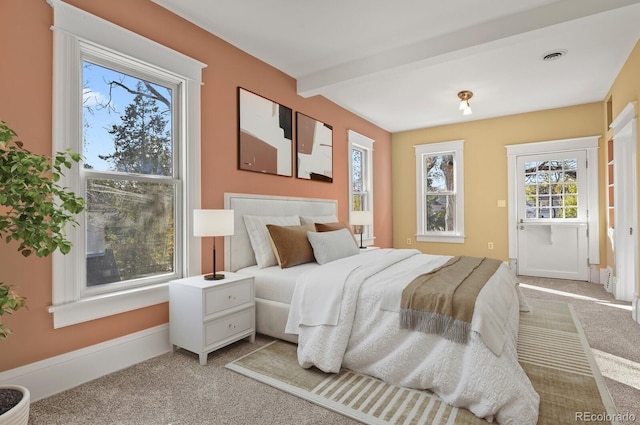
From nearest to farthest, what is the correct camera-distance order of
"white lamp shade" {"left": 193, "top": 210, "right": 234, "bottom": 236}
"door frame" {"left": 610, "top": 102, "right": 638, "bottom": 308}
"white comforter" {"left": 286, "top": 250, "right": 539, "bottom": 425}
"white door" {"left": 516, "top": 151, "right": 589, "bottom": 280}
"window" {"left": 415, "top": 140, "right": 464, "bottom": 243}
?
1. "white comforter" {"left": 286, "top": 250, "right": 539, "bottom": 425}
2. "white lamp shade" {"left": 193, "top": 210, "right": 234, "bottom": 236}
3. "door frame" {"left": 610, "top": 102, "right": 638, "bottom": 308}
4. "white door" {"left": 516, "top": 151, "right": 589, "bottom": 280}
5. "window" {"left": 415, "top": 140, "right": 464, "bottom": 243}

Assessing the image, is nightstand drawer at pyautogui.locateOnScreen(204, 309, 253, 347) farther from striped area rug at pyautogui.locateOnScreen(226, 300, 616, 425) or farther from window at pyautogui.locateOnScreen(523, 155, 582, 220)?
window at pyautogui.locateOnScreen(523, 155, 582, 220)

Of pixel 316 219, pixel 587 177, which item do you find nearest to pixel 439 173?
pixel 587 177

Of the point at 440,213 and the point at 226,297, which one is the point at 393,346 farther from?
the point at 440,213

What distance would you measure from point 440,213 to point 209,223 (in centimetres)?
505

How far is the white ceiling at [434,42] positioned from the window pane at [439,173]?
1699 mm

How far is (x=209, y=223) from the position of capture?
8.47 feet

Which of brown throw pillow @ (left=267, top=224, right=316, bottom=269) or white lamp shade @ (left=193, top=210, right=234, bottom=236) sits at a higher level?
white lamp shade @ (left=193, top=210, right=234, bottom=236)

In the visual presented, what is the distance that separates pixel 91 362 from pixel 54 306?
0.47 m

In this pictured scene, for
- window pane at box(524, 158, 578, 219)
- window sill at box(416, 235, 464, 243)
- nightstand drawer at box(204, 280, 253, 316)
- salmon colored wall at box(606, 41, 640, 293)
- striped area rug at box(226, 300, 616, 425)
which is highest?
salmon colored wall at box(606, 41, 640, 293)

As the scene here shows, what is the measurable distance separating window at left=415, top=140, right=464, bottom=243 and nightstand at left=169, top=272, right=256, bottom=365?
4678 mm

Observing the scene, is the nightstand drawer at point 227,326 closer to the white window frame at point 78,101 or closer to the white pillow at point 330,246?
the white window frame at point 78,101

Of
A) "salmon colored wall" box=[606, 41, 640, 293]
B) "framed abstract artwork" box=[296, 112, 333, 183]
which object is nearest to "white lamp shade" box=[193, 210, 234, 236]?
"framed abstract artwork" box=[296, 112, 333, 183]

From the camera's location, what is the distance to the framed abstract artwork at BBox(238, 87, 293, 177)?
3467 millimetres

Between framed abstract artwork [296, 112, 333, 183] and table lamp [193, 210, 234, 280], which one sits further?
framed abstract artwork [296, 112, 333, 183]
